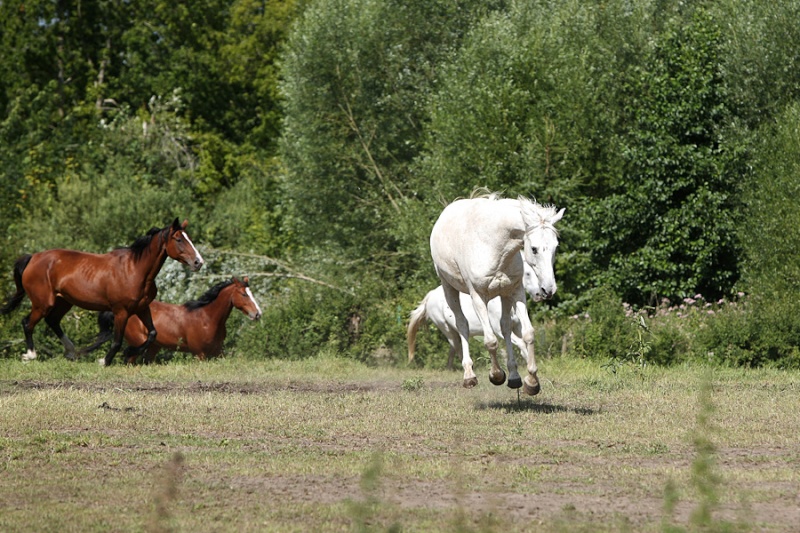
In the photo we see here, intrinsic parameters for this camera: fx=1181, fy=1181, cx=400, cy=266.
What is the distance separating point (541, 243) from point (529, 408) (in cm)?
202

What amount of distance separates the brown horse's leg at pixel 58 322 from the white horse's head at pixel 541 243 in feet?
37.3

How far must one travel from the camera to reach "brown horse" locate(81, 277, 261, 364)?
821 inches

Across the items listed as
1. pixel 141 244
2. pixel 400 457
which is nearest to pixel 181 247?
pixel 141 244

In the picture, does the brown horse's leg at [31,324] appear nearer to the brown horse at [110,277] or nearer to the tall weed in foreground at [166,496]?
the brown horse at [110,277]

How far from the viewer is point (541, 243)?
11.3 m

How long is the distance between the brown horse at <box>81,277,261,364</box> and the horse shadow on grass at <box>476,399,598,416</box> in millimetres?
9155

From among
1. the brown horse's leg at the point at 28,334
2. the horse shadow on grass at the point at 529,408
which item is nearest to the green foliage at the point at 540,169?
the brown horse's leg at the point at 28,334

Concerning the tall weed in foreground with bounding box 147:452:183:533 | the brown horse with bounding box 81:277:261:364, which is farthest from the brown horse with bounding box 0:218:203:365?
the tall weed in foreground with bounding box 147:452:183:533

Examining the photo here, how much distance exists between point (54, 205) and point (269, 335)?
1637cm

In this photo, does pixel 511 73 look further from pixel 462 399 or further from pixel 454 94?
pixel 462 399

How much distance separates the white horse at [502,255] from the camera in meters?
11.4

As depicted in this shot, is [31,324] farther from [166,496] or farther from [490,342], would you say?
[166,496]

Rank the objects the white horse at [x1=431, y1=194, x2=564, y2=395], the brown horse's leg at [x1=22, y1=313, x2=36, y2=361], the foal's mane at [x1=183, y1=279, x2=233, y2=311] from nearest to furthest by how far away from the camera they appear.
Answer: the white horse at [x1=431, y1=194, x2=564, y2=395] < the brown horse's leg at [x1=22, y1=313, x2=36, y2=361] < the foal's mane at [x1=183, y1=279, x2=233, y2=311]

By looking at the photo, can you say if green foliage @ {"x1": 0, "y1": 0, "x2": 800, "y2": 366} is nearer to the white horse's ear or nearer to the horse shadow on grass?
the horse shadow on grass
